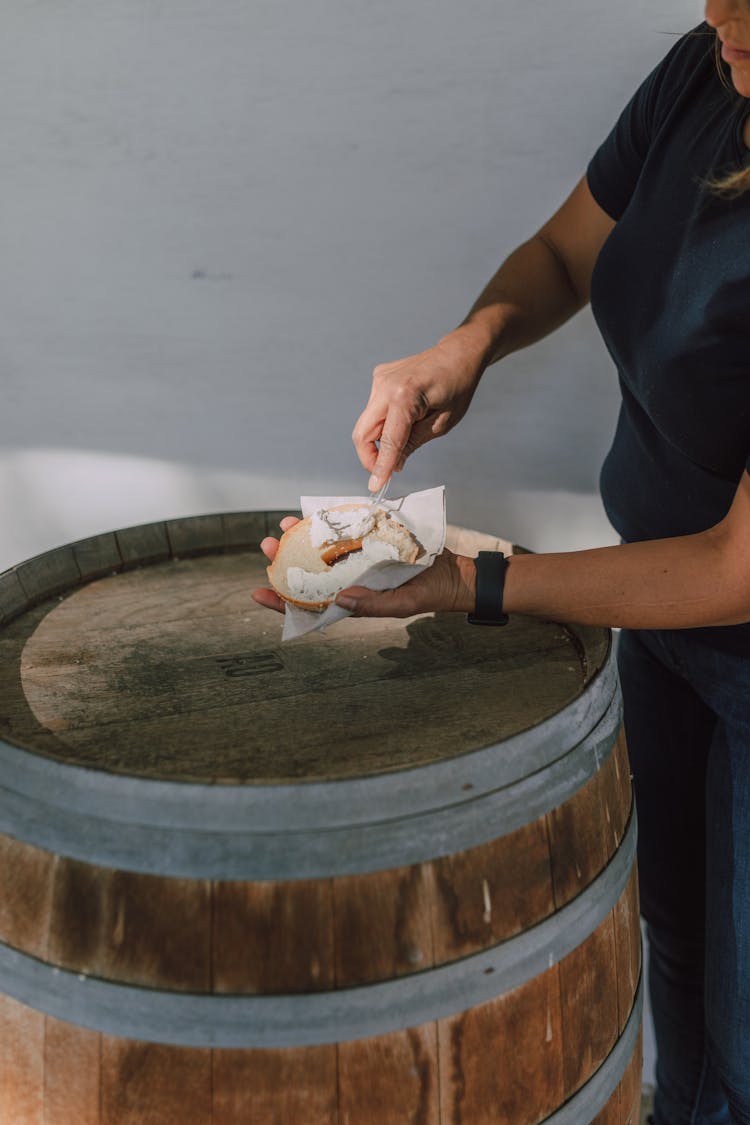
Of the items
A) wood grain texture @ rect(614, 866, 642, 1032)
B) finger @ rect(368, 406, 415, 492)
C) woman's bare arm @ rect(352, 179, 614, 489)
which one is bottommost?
wood grain texture @ rect(614, 866, 642, 1032)

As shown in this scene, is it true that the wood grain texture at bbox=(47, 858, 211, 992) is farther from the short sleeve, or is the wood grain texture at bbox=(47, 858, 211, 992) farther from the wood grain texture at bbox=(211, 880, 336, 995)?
the short sleeve

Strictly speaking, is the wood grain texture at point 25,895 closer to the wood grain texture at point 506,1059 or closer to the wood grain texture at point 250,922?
the wood grain texture at point 250,922

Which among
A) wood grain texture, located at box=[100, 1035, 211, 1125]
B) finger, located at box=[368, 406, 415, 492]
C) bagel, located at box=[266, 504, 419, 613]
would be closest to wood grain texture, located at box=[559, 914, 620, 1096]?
wood grain texture, located at box=[100, 1035, 211, 1125]

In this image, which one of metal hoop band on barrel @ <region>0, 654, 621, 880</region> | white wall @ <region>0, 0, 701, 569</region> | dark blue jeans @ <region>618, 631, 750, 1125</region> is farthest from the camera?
white wall @ <region>0, 0, 701, 569</region>

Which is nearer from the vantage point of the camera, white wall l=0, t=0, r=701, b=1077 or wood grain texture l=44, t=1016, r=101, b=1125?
wood grain texture l=44, t=1016, r=101, b=1125

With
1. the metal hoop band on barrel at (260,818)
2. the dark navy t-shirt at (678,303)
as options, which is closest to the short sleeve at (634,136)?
the dark navy t-shirt at (678,303)

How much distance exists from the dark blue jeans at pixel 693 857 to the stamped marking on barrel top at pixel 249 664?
52 cm

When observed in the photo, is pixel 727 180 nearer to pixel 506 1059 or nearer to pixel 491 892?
pixel 491 892

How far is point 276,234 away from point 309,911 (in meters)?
1.29

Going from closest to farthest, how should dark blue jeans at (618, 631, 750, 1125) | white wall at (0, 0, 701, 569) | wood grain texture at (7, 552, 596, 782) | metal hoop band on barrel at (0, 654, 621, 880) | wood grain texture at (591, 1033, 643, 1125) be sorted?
metal hoop band on barrel at (0, 654, 621, 880) < wood grain texture at (7, 552, 596, 782) < wood grain texture at (591, 1033, 643, 1125) < dark blue jeans at (618, 631, 750, 1125) < white wall at (0, 0, 701, 569)

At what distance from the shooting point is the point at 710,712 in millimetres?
1363

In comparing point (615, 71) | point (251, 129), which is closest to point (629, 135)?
point (615, 71)

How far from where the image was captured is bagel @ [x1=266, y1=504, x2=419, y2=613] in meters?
1.18

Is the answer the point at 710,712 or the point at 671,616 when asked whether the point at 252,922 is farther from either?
the point at 710,712
